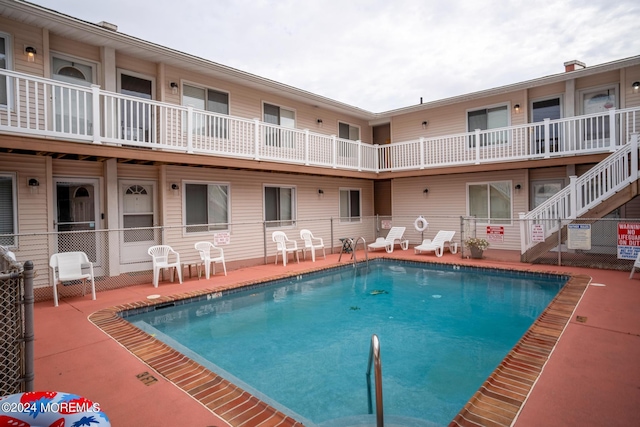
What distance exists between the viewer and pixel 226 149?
944 centimetres

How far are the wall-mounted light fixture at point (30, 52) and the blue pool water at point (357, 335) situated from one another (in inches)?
233

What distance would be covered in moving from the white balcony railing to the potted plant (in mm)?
2804

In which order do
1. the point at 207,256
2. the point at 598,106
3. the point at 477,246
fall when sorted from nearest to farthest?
the point at 207,256 → the point at 598,106 → the point at 477,246

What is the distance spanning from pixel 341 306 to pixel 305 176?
6.69m

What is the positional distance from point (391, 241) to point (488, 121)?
238 inches

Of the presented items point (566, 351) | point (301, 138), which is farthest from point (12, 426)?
point (301, 138)

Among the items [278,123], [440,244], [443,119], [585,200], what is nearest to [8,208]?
[278,123]

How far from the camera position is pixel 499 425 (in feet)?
8.75

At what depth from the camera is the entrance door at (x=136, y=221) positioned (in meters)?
8.44

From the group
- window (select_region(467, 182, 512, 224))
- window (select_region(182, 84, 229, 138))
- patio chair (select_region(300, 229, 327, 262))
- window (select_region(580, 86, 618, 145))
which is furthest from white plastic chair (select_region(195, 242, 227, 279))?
window (select_region(580, 86, 618, 145))

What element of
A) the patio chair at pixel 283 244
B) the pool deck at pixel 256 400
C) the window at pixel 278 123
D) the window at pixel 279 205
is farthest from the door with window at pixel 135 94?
the patio chair at pixel 283 244

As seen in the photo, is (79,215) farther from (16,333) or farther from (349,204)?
(349,204)

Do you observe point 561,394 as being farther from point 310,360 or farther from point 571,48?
A: point 571,48

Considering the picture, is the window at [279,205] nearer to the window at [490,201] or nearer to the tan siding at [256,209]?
the tan siding at [256,209]
